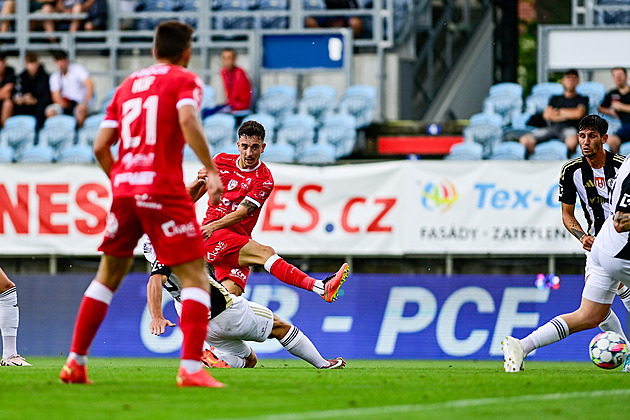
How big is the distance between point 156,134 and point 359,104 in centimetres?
1163

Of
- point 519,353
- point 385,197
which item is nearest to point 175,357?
point 385,197

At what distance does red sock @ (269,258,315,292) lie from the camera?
11.1 metres

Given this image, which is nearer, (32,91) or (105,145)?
(105,145)

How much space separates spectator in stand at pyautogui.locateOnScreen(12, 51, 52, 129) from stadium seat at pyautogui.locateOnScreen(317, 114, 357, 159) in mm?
4853

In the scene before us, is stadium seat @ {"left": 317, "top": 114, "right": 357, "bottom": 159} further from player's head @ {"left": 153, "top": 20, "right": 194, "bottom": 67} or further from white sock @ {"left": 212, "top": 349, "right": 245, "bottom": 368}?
player's head @ {"left": 153, "top": 20, "right": 194, "bottom": 67}

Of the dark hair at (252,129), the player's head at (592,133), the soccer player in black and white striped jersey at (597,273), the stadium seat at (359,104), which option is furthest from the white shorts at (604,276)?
the stadium seat at (359,104)

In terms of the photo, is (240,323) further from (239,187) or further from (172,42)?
(172,42)

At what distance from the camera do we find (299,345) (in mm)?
10227

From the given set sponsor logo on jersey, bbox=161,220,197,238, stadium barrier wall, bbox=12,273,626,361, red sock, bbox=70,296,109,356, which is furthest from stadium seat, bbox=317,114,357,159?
sponsor logo on jersey, bbox=161,220,197,238

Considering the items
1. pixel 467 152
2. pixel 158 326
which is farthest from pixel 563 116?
pixel 158 326

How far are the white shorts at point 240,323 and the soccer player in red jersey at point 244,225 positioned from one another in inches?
41.3

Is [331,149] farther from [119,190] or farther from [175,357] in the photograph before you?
[119,190]

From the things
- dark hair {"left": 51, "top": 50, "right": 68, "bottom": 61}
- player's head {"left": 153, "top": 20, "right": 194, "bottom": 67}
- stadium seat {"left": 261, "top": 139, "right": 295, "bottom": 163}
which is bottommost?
stadium seat {"left": 261, "top": 139, "right": 295, "bottom": 163}

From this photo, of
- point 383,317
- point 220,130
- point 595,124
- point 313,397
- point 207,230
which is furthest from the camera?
point 220,130
